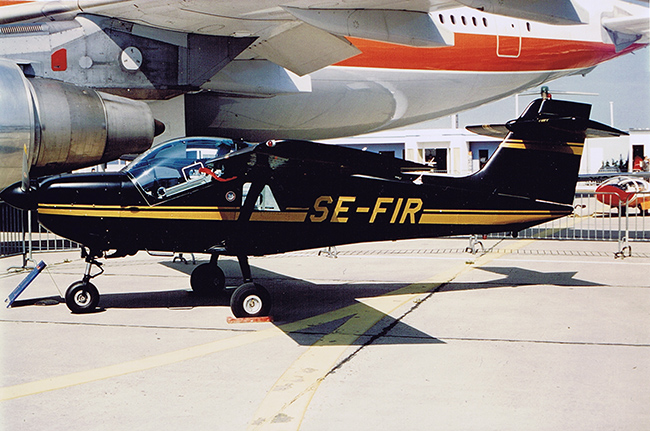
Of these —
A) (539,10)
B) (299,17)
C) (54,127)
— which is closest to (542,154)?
(539,10)

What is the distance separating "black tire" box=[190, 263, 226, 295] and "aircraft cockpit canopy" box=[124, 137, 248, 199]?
5.77 feet

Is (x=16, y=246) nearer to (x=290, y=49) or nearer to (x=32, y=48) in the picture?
(x=32, y=48)

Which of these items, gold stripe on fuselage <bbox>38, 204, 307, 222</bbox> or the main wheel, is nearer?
gold stripe on fuselage <bbox>38, 204, 307, 222</bbox>

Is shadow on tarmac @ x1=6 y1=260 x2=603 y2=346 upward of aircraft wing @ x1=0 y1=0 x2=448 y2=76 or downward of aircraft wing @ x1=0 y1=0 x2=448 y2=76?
downward

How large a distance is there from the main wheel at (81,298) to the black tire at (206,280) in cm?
151

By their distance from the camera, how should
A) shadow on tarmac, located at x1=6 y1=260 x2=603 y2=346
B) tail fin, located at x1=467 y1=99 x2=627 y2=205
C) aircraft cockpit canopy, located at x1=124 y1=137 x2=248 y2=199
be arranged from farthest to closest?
tail fin, located at x1=467 y1=99 x2=627 y2=205 → aircraft cockpit canopy, located at x1=124 y1=137 x2=248 y2=199 → shadow on tarmac, located at x1=6 y1=260 x2=603 y2=346

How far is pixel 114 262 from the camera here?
504 inches

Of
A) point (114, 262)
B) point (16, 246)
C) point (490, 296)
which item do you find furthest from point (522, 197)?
point (16, 246)

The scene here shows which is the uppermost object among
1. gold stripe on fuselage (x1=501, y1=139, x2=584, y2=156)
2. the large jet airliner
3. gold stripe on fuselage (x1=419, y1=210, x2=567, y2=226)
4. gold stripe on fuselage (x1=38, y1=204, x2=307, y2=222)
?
the large jet airliner

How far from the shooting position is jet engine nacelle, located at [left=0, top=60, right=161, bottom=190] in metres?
7.05

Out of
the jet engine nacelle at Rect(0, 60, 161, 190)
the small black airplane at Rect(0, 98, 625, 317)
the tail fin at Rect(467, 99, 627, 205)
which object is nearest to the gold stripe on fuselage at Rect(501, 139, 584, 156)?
the tail fin at Rect(467, 99, 627, 205)

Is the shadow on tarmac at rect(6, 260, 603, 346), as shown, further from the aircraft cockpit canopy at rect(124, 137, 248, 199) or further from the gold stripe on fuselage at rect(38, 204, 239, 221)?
the aircraft cockpit canopy at rect(124, 137, 248, 199)

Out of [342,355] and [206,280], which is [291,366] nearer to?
[342,355]

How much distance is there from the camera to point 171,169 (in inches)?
308
